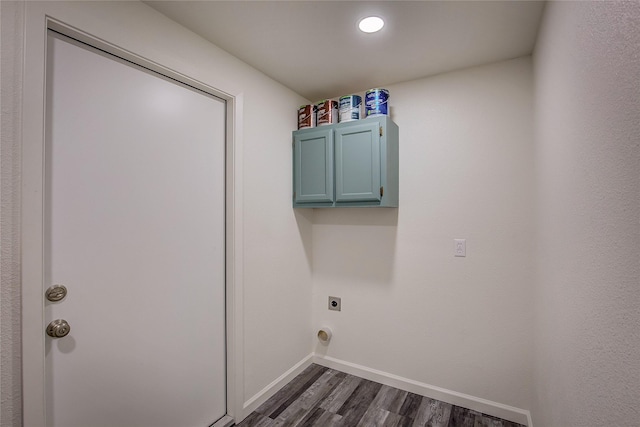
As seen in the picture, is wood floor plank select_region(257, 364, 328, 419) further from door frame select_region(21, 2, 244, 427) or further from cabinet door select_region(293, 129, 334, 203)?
cabinet door select_region(293, 129, 334, 203)

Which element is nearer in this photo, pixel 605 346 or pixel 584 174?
pixel 605 346

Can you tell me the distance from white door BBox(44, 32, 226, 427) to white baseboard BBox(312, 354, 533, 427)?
3.30 ft

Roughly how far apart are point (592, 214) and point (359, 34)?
1.42 m

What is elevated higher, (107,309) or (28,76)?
(28,76)

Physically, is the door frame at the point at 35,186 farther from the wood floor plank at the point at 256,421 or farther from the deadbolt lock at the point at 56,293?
the wood floor plank at the point at 256,421

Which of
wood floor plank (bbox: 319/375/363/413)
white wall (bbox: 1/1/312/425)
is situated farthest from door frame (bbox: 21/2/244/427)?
wood floor plank (bbox: 319/375/363/413)

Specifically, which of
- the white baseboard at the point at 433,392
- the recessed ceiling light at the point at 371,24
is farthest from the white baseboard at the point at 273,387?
the recessed ceiling light at the point at 371,24

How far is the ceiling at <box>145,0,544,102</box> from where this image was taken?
148cm

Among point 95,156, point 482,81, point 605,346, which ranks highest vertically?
point 482,81

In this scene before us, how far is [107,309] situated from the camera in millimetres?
1381

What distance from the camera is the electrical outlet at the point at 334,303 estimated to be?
2.58 metres

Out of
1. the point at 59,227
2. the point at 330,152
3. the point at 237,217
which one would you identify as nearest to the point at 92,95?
the point at 59,227

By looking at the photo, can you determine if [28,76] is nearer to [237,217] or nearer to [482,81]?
[237,217]

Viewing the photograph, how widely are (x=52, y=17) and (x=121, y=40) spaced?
0.82ft
